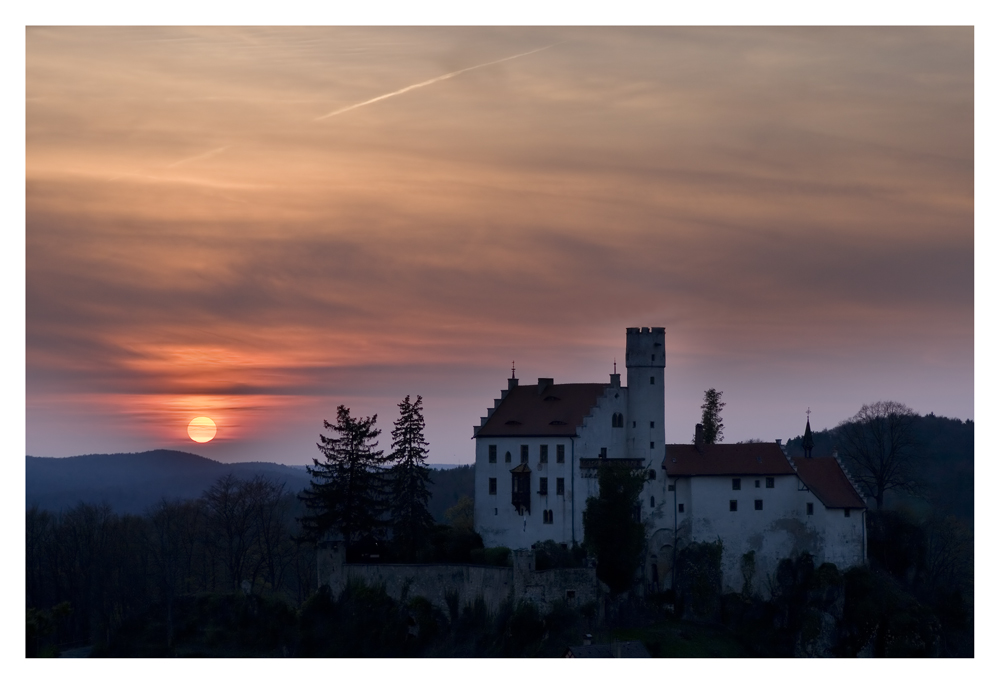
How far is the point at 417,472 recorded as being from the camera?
71.8 m

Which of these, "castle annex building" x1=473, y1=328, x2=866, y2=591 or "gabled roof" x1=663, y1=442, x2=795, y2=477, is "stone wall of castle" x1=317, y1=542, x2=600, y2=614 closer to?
"castle annex building" x1=473, y1=328, x2=866, y2=591

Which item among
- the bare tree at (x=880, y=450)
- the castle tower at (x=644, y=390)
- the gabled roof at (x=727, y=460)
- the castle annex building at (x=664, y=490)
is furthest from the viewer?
the bare tree at (x=880, y=450)

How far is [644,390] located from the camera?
73.7 meters

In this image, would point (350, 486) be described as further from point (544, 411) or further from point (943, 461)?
point (943, 461)

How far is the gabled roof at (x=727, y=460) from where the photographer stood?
7131 centimetres

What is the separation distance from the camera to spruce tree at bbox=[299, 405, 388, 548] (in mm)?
71000

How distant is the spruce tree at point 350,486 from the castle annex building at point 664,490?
5316 millimetres

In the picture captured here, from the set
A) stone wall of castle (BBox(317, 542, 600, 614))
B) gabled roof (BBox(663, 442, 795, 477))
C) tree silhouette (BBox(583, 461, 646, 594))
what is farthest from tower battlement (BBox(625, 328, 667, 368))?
stone wall of castle (BBox(317, 542, 600, 614))

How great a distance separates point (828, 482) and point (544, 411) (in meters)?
14.5

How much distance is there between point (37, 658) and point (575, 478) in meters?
26.2

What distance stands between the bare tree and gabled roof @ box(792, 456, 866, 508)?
775 centimetres

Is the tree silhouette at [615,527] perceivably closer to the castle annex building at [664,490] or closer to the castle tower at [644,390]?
the castle annex building at [664,490]

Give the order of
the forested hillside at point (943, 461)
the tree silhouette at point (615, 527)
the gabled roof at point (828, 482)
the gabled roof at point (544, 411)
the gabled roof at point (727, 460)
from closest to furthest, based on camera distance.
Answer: the tree silhouette at point (615, 527)
the gabled roof at point (828, 482)
the gabled roof at point (727, 460)
the gabled roof at point (544, 411)
the forested hillside at point (943, 461)

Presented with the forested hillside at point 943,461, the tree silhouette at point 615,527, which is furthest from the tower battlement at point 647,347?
the forested hillside at point 943,461
